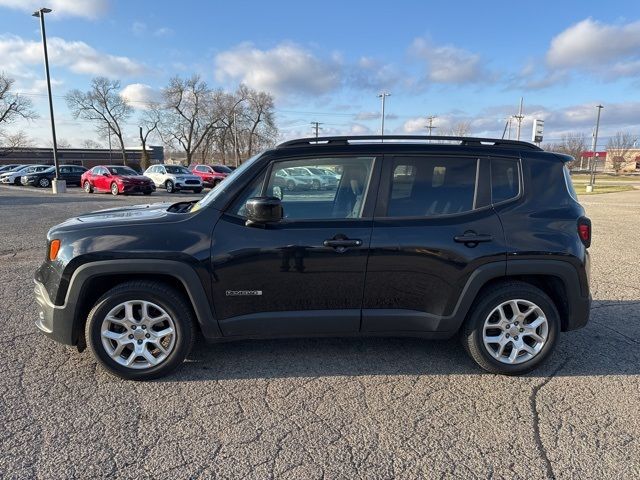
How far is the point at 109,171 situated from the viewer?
71.7 feet

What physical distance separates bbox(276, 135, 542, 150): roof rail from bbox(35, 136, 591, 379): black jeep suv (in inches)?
0.8

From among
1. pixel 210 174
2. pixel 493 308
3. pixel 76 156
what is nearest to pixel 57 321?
pixel 493 308

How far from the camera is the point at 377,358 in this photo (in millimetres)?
3615

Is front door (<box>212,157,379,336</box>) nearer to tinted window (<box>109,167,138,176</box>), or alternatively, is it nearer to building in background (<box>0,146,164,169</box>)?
tinted window (<box>109,167,138,176</box>)

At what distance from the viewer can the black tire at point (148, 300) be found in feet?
10.3

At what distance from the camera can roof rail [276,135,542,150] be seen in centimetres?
334

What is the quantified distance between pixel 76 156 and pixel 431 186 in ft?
282

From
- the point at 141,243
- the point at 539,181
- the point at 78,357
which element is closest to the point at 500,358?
the point at 539,181

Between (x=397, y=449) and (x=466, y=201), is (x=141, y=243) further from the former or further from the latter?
(x=466, y=201)

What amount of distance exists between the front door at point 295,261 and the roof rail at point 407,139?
0.14 metres

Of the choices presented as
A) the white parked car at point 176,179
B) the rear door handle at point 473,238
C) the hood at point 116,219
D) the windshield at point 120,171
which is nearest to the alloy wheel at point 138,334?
the hood at point 116,219

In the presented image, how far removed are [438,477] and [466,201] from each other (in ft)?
6.41

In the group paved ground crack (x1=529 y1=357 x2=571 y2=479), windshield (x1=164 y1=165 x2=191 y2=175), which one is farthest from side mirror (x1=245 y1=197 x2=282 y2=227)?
windshield (x1=164 y1=165 x2=191 y2=175)

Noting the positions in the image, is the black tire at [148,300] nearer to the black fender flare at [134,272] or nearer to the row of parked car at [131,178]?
the black fender flare at [134,272]
